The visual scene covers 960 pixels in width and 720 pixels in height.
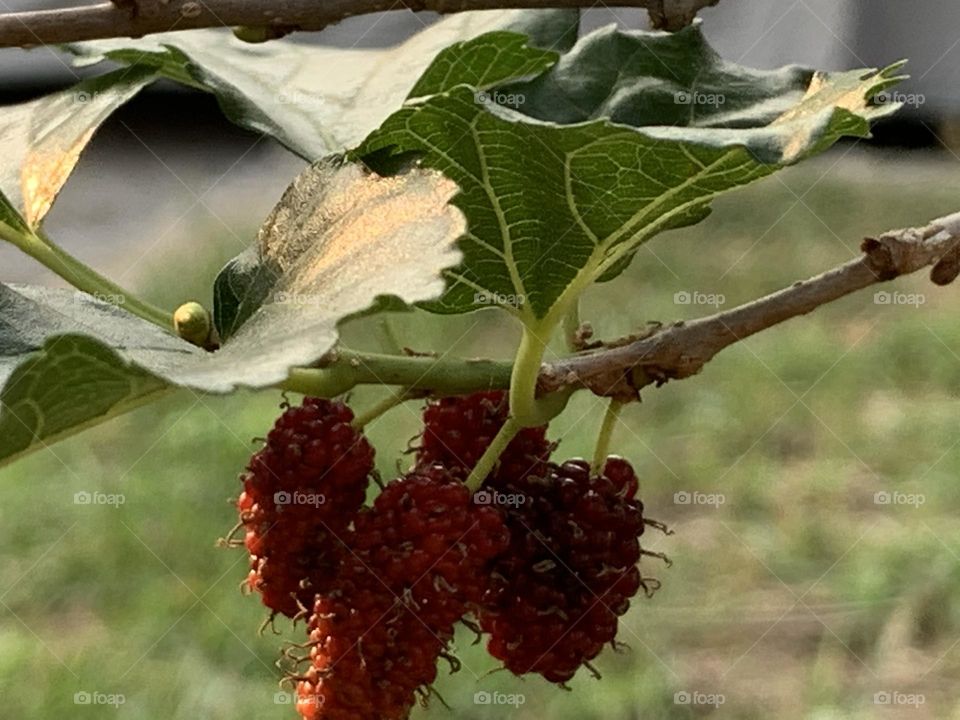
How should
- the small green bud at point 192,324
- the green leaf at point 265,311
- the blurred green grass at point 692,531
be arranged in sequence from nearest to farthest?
1. the green leaf at point 265,311
2. the small green bud at point 192,324
3. the blurred green grass at point 692,531

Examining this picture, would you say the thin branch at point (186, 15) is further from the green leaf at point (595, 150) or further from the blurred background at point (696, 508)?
the blurred background at point (696, 508)

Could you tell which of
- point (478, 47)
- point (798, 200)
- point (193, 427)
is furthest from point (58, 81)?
point (478, 47)

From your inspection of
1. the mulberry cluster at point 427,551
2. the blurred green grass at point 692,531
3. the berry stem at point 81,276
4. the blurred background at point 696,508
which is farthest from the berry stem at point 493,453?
the blurred green grass at point 692,531

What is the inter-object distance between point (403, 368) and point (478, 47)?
0.13 meters

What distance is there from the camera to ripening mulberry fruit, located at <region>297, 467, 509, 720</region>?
Result: 16.0 inches

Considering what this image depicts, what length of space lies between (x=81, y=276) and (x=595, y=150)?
201 mm

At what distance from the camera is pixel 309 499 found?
42cm

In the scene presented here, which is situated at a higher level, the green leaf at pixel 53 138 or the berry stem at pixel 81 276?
the green leaf at pixel 53 138

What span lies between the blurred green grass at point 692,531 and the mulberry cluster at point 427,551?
30.1 inches

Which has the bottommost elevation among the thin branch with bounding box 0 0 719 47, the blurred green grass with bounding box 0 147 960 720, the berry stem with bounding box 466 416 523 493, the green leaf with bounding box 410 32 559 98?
the blurred green grass with bounding box 0 147 960 720

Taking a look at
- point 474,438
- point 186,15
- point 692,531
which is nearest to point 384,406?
Answer: point 474,438

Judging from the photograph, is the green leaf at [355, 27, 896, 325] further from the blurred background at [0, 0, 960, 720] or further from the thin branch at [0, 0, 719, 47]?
the blurred background at [0, 0, 960, 720]

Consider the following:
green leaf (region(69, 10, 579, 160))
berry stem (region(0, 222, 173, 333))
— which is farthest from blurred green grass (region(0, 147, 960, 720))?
berry stem (region(0, 222, 173, 333))

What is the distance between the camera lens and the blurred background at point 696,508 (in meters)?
1.26
